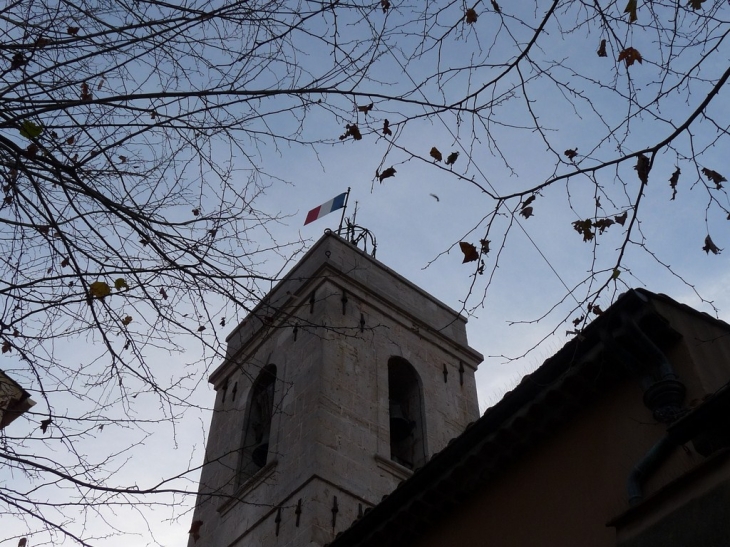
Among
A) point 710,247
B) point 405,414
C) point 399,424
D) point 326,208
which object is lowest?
point 710,247

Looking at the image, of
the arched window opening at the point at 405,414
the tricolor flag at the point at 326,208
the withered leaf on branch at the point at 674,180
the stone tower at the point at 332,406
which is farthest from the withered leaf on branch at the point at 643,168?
the tricolor flag at the point at 326,208

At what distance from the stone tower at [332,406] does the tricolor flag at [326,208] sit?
2.44 m

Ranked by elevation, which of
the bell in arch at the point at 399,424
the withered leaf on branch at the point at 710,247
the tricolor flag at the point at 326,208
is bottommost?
the withered leaf on branch at the point at 710,247

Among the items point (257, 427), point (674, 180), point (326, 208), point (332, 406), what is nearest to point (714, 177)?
point (674, 180)

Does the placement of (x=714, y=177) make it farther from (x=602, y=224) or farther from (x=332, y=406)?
(x=332, y=406)

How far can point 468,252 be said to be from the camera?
5.25 metres

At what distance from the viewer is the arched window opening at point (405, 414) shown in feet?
40.7

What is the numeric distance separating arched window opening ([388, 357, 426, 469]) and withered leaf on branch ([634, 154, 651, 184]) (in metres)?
8.27

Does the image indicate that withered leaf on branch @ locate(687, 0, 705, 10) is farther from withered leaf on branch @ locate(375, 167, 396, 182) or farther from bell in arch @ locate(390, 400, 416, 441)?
bell in arch @ locate(390, 400, 416, 441)

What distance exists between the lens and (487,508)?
6695 mm

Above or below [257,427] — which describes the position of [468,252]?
below

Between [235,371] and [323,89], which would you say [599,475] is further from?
[235,371]

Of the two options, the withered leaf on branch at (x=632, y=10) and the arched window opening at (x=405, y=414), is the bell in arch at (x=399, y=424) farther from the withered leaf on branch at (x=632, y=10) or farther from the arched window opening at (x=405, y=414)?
the withered leaf on branch at (x=632, y=10)

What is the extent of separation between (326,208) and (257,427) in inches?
227
